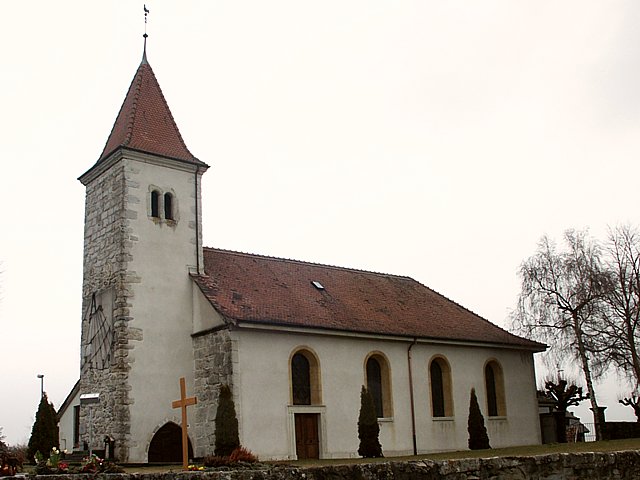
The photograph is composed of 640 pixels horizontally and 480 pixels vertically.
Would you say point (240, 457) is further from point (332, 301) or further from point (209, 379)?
point (332, 301)

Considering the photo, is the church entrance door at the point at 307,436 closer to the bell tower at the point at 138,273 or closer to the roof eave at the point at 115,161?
the bell tower at the point at 138,273

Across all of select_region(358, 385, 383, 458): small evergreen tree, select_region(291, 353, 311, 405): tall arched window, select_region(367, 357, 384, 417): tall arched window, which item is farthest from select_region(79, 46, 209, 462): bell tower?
select_region(367, 357, 384, 417): tall arched window

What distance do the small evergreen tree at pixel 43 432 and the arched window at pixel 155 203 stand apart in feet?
24.5

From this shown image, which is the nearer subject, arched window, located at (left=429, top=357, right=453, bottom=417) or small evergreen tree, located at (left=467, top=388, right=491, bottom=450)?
small evergreen tree, located at (left=467, top=388, right=491, bottom=450)

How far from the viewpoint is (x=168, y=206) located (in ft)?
93.0

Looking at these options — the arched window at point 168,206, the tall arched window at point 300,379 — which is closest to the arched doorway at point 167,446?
the tall arched window at point 300,379

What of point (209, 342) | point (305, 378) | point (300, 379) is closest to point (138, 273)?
point (209, 342)

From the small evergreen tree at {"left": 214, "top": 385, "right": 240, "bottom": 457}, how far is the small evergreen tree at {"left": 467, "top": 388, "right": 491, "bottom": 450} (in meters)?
11.2

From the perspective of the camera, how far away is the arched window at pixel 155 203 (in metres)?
27.8

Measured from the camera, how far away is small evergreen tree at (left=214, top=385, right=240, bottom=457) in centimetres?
2339

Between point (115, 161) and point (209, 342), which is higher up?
point (115, 161)

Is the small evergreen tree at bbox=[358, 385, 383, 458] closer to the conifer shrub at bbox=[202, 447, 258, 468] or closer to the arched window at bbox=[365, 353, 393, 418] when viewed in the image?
the arched window at bbox=[365, 353, 393, 418]

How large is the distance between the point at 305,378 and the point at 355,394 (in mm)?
2158

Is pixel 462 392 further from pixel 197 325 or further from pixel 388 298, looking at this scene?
pixel 197 325
